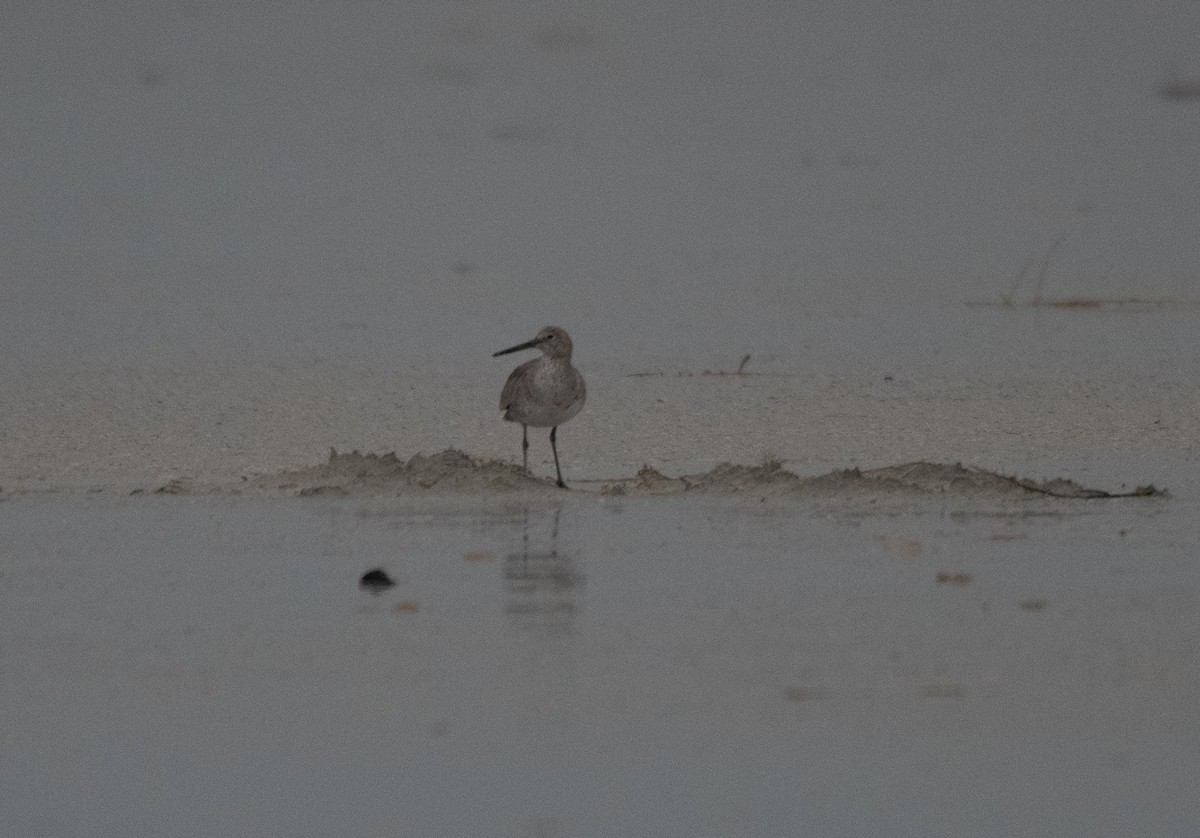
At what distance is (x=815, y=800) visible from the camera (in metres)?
6.39

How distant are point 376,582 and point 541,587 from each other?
22.5 inches

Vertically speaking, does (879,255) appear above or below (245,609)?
above

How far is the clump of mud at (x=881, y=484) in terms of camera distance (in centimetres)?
1062

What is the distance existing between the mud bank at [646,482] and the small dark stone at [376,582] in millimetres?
2041

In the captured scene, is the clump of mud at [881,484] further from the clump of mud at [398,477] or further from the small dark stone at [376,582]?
the small dark stone at [376,582]

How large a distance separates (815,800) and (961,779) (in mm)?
405

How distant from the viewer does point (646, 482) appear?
11094mm

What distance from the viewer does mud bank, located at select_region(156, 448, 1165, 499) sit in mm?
10664

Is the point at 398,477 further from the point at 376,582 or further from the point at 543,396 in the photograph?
the point at 376,582

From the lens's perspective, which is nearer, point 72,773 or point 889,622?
point 72,773

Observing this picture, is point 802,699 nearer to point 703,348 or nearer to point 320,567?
point 320,567

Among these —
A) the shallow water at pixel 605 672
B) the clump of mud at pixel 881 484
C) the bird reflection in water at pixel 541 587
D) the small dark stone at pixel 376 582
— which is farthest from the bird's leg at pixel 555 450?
the small dark stone at pixel 376 582

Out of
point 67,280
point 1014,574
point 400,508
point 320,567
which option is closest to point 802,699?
point 1014,574

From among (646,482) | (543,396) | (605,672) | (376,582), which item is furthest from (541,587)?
(543,396)
